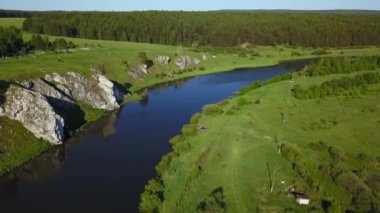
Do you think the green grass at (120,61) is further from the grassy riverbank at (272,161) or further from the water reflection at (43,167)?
the grassy riverbank at (272,161)

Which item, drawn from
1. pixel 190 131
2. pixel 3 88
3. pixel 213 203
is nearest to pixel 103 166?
pixel 190 131

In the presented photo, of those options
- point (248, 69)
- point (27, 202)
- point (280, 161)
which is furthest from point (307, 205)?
point (248, 69)

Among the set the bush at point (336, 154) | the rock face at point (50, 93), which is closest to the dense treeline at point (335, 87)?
the bush at point (336, 154)

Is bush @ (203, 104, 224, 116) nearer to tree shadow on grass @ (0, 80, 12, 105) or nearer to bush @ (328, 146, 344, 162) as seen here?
bush @ (328, 146, 344, 162)

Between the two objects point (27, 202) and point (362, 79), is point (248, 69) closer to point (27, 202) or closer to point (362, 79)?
point (362, 79)

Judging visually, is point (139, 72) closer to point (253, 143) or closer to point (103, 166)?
point (103, 166)

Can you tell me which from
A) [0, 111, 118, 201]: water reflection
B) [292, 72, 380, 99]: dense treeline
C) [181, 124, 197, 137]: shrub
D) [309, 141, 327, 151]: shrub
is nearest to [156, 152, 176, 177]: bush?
[181, 124, 197, 137]: shrub
